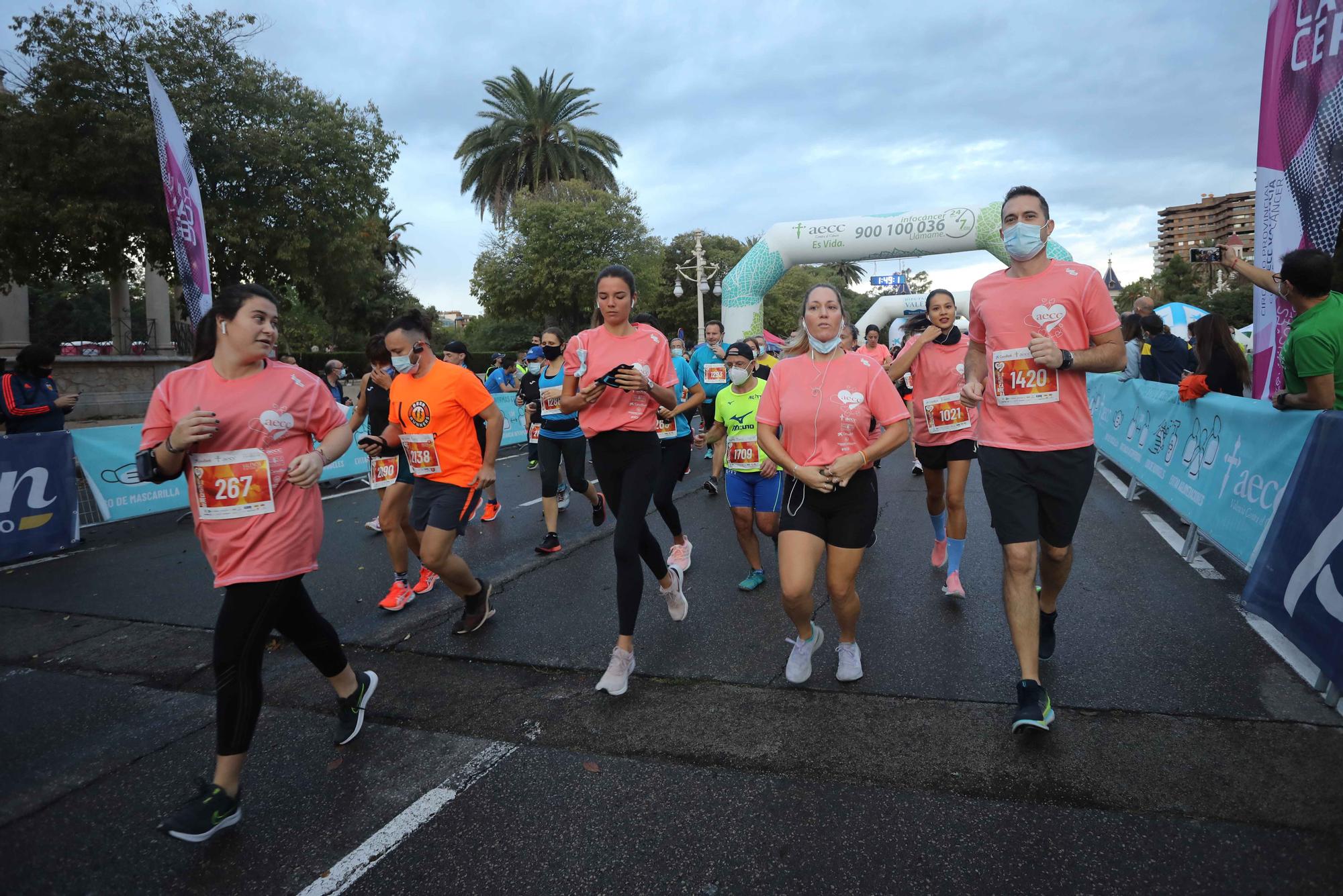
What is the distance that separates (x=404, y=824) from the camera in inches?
106

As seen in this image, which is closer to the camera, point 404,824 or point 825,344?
point 404,824

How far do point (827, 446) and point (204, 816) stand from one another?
2754mm

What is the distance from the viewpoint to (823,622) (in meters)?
4.62

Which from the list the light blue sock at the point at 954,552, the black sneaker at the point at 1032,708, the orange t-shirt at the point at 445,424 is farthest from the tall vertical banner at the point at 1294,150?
the orange t-shirt at the point at 445,424

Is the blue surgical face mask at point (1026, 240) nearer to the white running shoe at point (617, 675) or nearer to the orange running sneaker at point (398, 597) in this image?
the white running shoe at point (617, 675)

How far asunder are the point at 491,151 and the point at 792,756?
41810 millimetres

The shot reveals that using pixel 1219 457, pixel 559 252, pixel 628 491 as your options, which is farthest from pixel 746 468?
pixel 559 252

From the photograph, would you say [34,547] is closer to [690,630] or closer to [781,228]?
→ [690,630]

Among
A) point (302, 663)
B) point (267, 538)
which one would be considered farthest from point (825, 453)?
point (302, 663)

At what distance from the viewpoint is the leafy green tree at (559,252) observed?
113 feet

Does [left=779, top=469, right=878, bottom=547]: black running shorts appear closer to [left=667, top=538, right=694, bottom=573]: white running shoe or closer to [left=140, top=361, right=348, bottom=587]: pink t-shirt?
[left=140, top=361, right=348, bottom=587]: pink t-shirt

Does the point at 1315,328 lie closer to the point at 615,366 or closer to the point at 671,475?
the point at 615,366

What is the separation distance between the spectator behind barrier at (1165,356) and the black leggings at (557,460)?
247 inches

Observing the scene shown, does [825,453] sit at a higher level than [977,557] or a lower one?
higher
